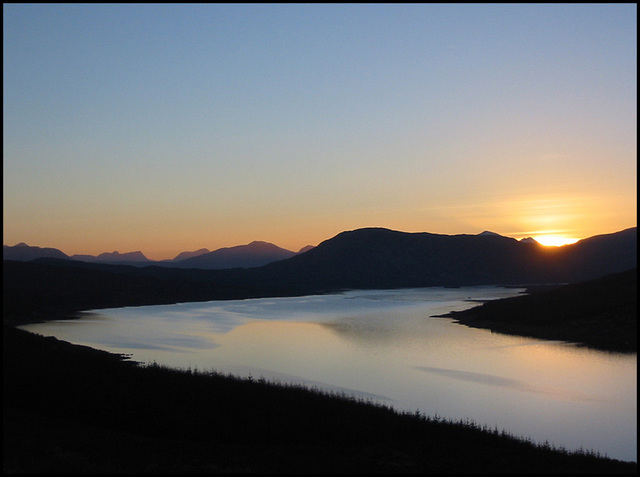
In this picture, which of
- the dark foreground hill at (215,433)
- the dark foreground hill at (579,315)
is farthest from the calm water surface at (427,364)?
the dark foreground hill at (215,433)

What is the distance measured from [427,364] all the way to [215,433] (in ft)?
94.6

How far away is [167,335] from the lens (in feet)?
216

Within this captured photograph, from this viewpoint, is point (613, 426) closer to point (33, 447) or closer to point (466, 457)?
point (466, 457)

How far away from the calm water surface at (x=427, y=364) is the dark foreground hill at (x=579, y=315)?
11.7 feet

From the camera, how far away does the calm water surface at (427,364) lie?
29969 millimetres

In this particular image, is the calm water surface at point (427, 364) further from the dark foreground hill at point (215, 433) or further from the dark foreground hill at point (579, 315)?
the dark foreground hill at point (215, 433)

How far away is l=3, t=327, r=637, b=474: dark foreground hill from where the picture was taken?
1653 cm

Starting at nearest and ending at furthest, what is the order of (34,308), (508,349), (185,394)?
(185,394)
(508,349)
(34,308)

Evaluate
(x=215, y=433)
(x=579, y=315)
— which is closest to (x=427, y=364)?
(x=579, y=315)

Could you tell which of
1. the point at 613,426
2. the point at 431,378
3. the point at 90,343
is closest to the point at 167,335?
the point at 90,343

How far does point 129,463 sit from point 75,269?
127 meters

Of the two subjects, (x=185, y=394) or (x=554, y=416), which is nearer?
(x=185, y=394)

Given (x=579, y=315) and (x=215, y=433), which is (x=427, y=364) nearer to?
(x=579, y=315)

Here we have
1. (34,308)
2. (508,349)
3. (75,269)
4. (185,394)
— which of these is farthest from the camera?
(75,269)
